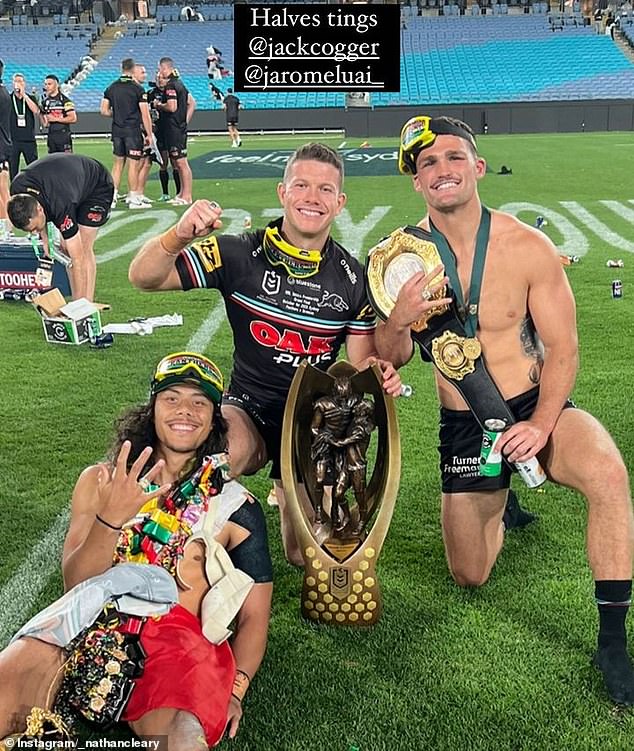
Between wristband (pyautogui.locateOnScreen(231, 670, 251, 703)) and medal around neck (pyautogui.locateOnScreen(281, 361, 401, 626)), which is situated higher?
medal around neck (pyautogui.locateOnScreen(281, 361, 401, 626))

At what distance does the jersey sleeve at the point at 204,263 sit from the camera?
10.7 ft

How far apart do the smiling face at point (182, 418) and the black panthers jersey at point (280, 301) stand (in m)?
0.62

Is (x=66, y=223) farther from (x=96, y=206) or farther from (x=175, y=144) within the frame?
(x=175, y=144)

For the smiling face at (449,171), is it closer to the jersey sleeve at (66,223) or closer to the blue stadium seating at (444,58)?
the jersey sleeve at (66,223)

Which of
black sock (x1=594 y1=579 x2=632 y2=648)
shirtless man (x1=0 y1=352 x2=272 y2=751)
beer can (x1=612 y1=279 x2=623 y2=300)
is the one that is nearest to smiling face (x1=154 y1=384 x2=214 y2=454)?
shirtless man (x1=0 y1=352 x2=272 y2=751)

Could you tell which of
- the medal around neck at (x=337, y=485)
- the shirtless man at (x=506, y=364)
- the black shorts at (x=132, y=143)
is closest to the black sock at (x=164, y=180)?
the black shorts at (x=132, y=143)

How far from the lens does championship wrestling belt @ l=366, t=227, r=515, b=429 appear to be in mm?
3111

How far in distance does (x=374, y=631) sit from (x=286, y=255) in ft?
4.60

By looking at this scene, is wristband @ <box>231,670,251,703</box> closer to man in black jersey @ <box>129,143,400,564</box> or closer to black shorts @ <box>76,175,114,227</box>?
man in black jersey @ <box>129,143,400,564</box>

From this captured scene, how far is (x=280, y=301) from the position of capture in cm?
330

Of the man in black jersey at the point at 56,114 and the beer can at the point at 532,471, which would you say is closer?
the beer can at the point at 532,471

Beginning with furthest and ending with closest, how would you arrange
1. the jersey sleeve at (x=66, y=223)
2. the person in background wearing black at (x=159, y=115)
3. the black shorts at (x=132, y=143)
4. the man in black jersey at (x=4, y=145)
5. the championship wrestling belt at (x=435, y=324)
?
the black shorts at (x=132, y=143) < the person in background wearing black at (x=159, y=115) < the man in black jersey at (x=4, y=145) < the jersey sleeve at (x=66, y=223) < the championship wrestling belt at (x=435, y=324)

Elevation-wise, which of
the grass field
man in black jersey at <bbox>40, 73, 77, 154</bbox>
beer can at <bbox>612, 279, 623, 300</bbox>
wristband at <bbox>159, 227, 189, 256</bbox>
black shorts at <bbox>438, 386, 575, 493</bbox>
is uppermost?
man in black jersey at <bbox>40, 73, 77, 154</bbox>

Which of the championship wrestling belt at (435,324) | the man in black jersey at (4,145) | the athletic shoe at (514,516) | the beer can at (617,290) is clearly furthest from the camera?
the man in black jersey at (4,145)
